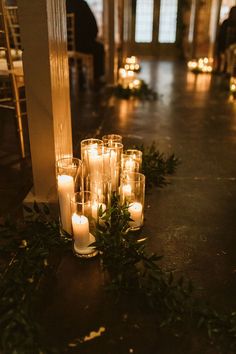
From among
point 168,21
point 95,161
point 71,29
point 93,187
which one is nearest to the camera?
point 93,187

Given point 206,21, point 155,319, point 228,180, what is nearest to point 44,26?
point 155,319

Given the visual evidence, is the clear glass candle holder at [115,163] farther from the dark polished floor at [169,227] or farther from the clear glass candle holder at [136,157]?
the dark polished floor at [169,227]

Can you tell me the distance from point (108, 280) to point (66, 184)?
472mm

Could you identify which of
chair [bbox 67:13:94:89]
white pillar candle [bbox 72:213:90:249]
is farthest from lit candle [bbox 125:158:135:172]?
chair [bbox 67:13:94:89]

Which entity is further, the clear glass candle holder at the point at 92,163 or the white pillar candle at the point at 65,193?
the clear glass candle holder at the point at 92,163

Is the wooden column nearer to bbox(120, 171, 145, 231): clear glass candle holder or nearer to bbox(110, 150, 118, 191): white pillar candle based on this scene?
bbox(110, 150, 118, 191): white pillar candle

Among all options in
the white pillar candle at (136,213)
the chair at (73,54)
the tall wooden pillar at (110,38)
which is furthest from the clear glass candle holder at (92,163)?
the tall wooden pillar at (110,38)

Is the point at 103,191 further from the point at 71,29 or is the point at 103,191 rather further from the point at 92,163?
the point at 71,29

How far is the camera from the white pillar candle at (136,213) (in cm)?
184

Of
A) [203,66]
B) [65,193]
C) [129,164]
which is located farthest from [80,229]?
[203,66]

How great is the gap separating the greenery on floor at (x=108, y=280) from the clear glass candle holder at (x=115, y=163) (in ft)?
0.51

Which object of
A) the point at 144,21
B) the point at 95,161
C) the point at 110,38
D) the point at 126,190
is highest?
the point at 144,21

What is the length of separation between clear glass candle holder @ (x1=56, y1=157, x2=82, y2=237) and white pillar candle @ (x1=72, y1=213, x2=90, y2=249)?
11 cm

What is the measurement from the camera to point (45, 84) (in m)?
1.73
